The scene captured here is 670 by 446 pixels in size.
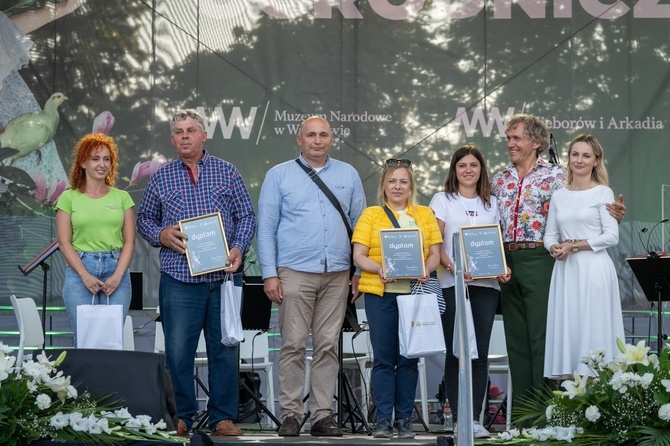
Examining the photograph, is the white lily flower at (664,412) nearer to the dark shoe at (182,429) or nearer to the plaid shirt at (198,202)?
the dark shoe at (182,429)

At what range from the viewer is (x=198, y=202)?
5961 millimetres

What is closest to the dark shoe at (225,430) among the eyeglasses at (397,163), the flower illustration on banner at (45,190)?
the eyeglasses at (397,163)

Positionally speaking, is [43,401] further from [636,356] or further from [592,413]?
[636,356]

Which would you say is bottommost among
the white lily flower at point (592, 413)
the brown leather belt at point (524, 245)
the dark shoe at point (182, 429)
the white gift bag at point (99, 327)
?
the dark shoe at point (182, 429)

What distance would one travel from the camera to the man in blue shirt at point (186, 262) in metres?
5.82

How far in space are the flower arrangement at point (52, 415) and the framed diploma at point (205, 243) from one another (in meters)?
1.68

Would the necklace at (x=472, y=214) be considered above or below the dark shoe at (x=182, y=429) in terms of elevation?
above

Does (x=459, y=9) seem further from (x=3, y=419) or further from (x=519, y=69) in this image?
(x=3, y=419)

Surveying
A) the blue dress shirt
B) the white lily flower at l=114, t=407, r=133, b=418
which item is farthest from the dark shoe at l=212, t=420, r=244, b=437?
the white lily flower at l=114, t=407, r=133, b=418

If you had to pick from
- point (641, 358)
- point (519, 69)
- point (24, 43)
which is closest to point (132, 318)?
point (24, 43)

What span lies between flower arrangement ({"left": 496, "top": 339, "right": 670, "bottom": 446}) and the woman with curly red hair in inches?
102

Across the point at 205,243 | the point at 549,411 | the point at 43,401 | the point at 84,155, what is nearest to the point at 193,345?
the point at 205,243

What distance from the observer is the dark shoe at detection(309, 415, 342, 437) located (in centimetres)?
582

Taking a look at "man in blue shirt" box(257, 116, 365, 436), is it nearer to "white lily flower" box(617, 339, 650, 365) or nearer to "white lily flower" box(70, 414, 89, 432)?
"white lily flower" box(70, 414, 89, 432)
